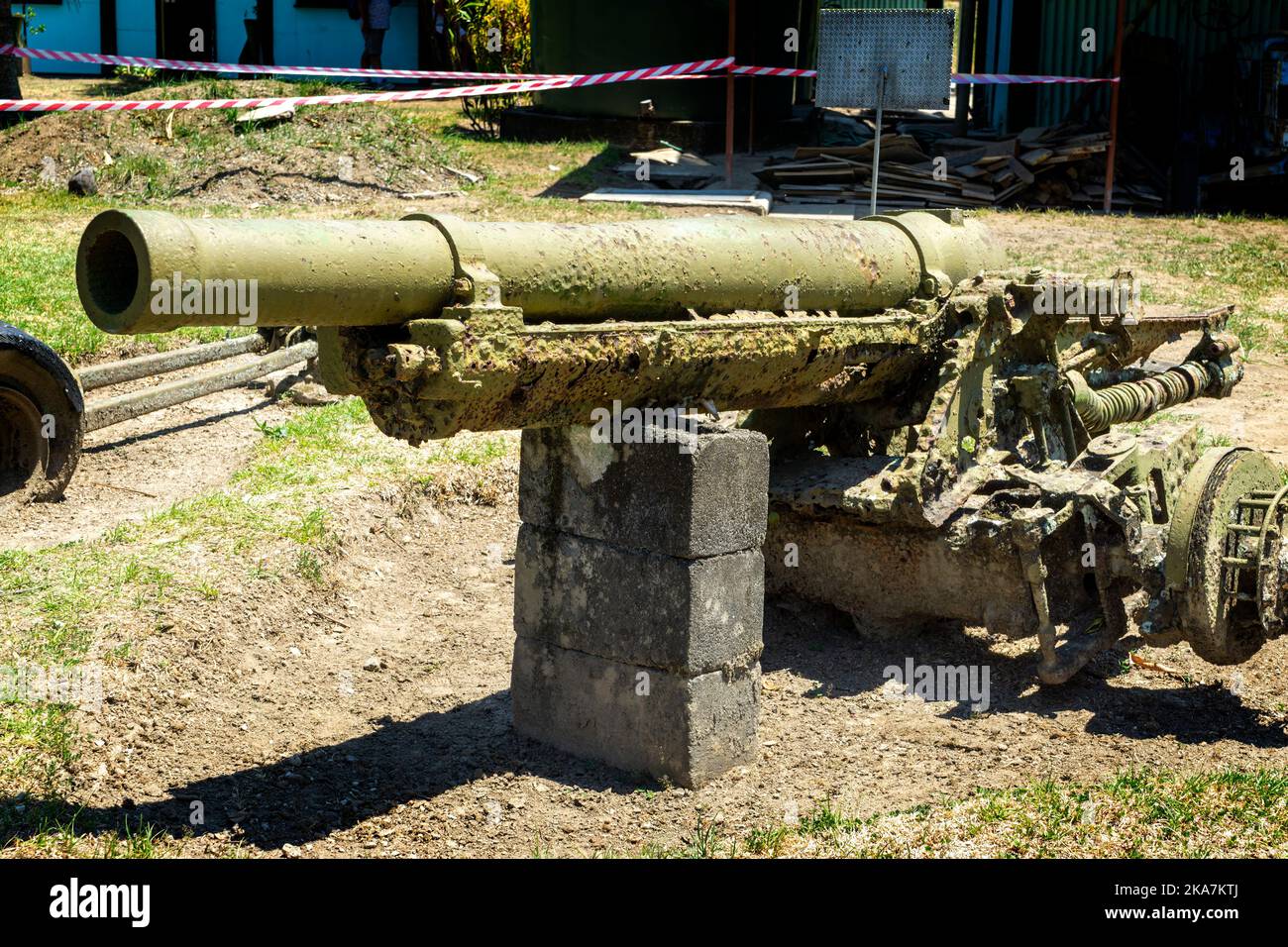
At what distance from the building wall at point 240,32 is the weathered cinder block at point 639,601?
1963 centimetres

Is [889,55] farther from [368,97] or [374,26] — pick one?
[374,26]

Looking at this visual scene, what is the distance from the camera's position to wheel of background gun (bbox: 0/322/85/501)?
776cm

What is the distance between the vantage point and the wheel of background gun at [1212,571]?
570 cm

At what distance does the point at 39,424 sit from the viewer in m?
7.91

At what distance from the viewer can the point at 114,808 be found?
516 cm

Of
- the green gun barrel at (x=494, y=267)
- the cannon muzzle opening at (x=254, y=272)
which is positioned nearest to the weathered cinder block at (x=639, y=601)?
the green gun barrel at (x=494, y=267)

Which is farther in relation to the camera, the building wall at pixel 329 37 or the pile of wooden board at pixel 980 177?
the building wall at pixel 329 37

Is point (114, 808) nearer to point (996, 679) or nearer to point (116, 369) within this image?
point (996, 679)

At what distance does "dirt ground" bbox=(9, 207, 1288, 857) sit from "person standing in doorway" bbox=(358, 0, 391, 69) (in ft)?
50.5
